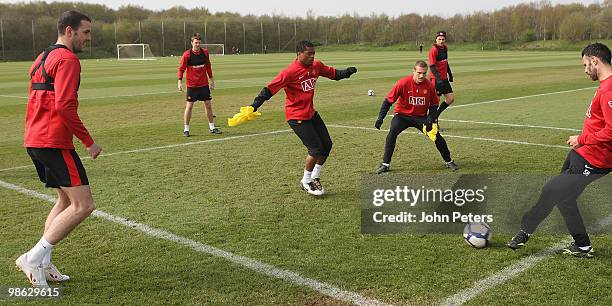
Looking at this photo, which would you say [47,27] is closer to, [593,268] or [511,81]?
[511,81]

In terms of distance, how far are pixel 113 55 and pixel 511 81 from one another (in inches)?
2641

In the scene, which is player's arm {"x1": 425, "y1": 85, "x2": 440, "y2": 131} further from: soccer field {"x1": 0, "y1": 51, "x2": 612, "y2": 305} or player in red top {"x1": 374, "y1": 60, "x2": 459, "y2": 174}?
soccer field {"x1": 0, "y1": 51, "x2": 612, "y2": 305}

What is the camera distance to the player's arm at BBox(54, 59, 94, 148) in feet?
13.4

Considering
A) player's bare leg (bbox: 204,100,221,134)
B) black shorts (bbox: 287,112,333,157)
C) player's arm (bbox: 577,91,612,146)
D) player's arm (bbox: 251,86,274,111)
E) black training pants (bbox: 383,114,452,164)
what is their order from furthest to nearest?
1. player's bare leg (bbox: 204,100,221,134)
2. black training pants (bbox: 383,114,452,164)
3. black shorts (bbox: 287,112,333,157)
4. player's arm (bbox: 251,86,274,111)
5. player's arm (bbox: 577,91,612,146)

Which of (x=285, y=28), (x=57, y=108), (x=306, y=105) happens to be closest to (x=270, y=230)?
(x=306, y=105)

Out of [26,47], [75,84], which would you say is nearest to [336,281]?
[75,84]

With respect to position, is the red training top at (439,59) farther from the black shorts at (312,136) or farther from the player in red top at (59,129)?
the player in red top at (59,129)

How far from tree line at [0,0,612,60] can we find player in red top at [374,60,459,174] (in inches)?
2871

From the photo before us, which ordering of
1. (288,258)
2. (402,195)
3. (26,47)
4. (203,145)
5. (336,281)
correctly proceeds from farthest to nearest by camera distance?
1. (26,47)
2. (203,145)
3. (402,195)
4. (288,258)
5. (336,281)

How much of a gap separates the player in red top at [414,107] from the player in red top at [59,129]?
5080 millimetres

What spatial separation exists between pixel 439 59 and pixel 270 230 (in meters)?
8.00

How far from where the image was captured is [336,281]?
4.64 meters

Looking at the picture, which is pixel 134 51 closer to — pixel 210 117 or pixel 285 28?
pixel 285 28

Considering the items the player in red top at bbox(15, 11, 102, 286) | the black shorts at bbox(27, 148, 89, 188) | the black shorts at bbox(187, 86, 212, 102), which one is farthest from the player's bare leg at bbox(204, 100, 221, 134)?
the black shorts at bbox(27, 148, 89, 188)
